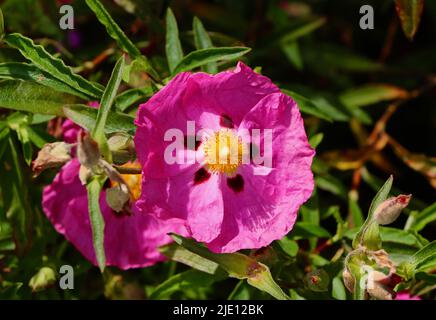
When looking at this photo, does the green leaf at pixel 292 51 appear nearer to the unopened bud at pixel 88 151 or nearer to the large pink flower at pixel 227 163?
the large pink flower at pixel 227 163

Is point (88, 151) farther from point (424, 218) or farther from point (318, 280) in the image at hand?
point (424, 218)

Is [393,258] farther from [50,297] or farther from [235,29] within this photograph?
[235,29]

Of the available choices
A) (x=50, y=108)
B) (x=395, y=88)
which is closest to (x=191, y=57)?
(x=50, y=108)

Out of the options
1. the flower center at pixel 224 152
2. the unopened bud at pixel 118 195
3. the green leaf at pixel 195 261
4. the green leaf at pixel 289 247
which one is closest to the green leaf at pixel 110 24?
the flower center at pixel 224 152

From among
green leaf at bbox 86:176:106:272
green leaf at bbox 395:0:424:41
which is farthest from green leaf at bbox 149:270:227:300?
green leaf at bbox 395:0:424:41

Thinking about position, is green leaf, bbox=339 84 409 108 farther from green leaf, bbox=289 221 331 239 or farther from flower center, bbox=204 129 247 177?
flower center, bbox=204 129 247 177
